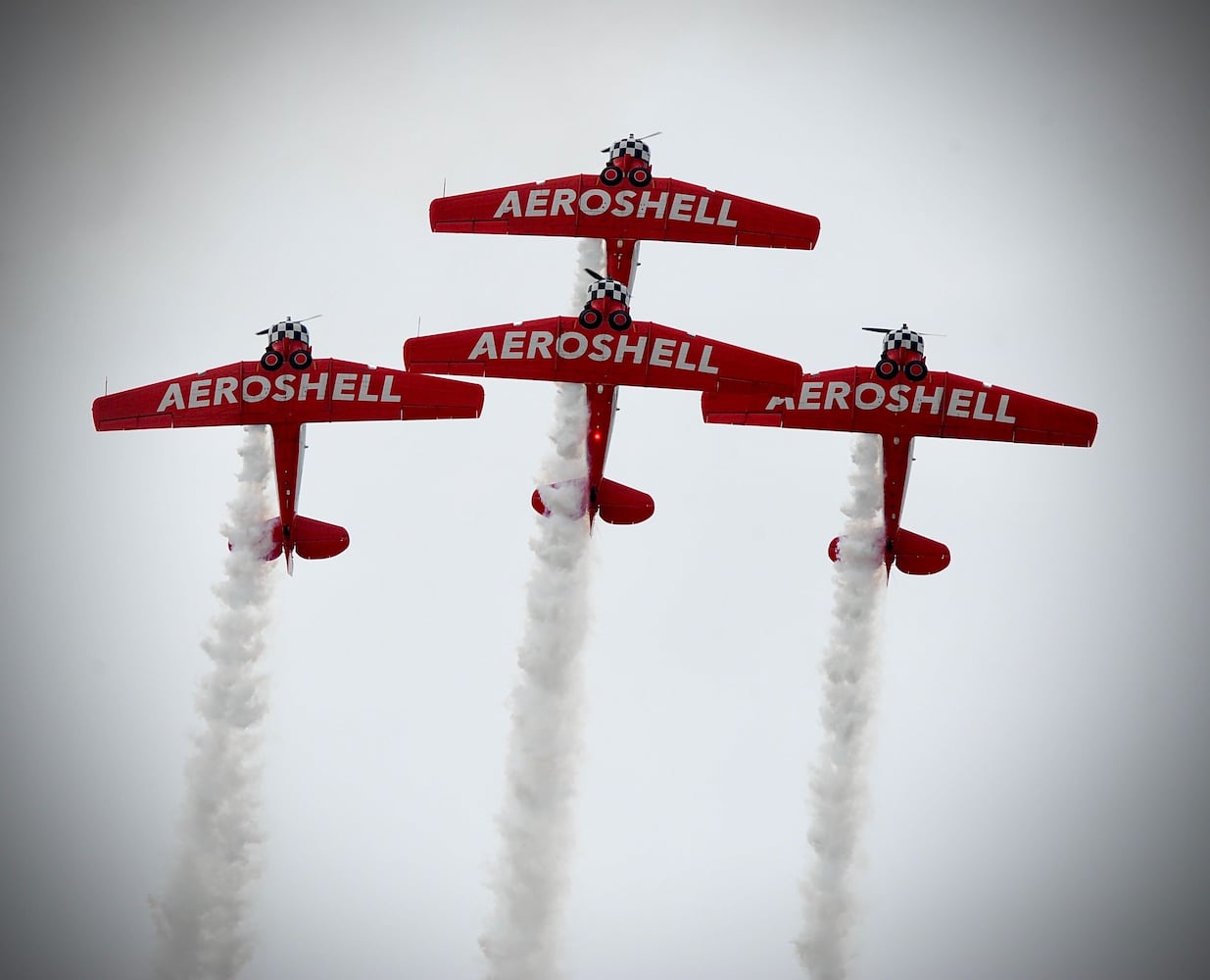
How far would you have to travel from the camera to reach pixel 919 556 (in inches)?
1670

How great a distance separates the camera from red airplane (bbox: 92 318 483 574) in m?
40.2

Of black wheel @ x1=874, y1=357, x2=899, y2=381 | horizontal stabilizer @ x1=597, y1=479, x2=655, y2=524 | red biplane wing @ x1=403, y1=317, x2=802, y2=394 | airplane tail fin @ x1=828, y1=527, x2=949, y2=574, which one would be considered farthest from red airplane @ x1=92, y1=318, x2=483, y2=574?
airplane tail fin @ x1=828, y1=527, x2=949, y2=574

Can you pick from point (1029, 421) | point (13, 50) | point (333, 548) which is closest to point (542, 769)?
point (333, 548)

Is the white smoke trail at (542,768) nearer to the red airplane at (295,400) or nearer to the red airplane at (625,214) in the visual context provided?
the red airplane at (625,214)

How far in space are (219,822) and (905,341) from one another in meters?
21.7

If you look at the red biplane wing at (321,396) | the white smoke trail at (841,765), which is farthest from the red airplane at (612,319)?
the white smoke trail at (841,765)

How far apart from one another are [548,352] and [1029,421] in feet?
39.6

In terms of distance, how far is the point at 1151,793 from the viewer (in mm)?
108125

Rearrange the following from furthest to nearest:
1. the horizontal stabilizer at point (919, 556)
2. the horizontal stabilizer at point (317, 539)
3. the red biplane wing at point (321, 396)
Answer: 1. the horizontal stabilizer at point (919, 556)
2. the horizontal stabilizer at point (317, 539)
3. the red biplane wing at point (321, 396)

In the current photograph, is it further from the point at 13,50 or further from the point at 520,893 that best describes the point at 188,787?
the point at 13,50

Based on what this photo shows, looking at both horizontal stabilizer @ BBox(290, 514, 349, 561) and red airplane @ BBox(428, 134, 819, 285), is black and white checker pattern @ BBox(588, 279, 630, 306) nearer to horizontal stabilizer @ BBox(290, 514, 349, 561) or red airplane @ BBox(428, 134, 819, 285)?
red airplane @ BBox(428, 134, 819, 285)

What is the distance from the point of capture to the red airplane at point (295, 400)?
132 ft

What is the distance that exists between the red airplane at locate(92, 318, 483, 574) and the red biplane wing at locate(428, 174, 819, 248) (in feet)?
19.3

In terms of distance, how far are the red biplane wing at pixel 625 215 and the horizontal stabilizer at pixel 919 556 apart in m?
8.16
